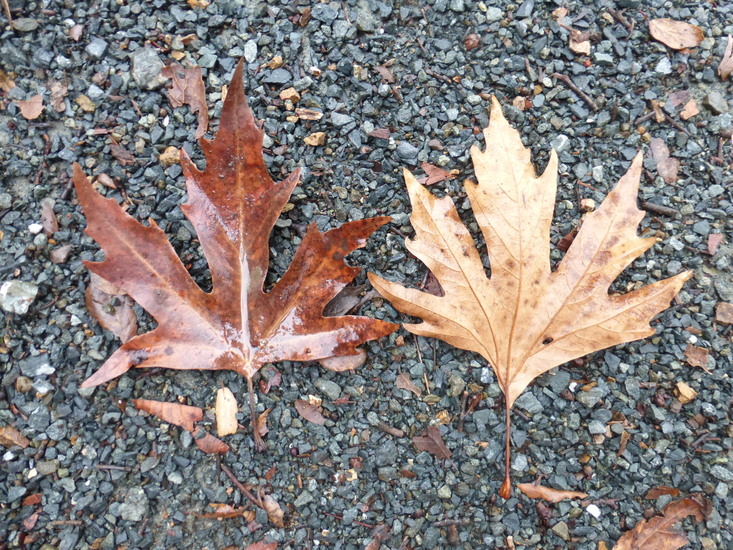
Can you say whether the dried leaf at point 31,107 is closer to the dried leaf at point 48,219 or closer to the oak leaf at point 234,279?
the dried leaf at point 48,219

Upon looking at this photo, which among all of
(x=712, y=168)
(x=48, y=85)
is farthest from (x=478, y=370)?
(x=48, y=85)

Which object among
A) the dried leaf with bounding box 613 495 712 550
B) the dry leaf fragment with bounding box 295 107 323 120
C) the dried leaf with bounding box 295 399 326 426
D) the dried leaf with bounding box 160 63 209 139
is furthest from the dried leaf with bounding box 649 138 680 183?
the dried leaf with bounding box 160 63 209 139

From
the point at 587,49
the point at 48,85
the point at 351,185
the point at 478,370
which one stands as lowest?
the point at 478,370

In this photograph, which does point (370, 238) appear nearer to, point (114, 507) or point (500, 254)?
point (500, 254)

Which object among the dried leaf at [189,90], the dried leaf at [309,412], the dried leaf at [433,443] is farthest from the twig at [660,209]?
the dried leaf at [189,90]

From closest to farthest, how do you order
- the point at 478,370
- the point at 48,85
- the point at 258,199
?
the point at 258,199 → the point at 478,370 → the point at 48,85

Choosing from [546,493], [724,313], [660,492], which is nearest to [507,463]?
[546,493]

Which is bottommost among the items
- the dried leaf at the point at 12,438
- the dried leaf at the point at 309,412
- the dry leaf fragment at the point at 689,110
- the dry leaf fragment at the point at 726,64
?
the dried leaf at the point at 12,438
